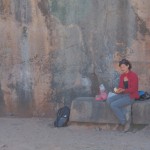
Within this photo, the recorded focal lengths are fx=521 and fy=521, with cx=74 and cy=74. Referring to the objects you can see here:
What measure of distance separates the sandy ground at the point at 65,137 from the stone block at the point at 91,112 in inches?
6.1

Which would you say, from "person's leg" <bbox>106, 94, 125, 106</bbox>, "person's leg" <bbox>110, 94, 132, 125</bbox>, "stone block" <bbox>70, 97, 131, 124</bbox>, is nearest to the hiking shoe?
"person's leg" <bbox>110, 94, 132, 125</bbox>

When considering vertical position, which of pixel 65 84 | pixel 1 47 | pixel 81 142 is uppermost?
pixel 1 47

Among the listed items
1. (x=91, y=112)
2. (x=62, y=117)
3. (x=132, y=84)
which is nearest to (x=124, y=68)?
(x=132, y=84)

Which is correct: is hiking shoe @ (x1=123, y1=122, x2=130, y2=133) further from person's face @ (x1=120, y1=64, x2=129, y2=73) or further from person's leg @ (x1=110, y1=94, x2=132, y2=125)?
person's face @ (x1=120, y1=64, x2=129, y2=73)

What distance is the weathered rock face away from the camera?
29.6ft

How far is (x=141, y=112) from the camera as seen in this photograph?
827 centimetres

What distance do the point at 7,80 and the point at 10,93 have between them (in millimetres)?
243

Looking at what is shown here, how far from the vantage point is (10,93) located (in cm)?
948

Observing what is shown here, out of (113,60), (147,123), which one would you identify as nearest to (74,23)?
(113,60)

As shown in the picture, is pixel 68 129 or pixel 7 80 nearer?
pixel 68 129

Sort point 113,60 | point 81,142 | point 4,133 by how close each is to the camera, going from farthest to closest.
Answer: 1. point 113,60
2. point 4,133
3. point 81,142

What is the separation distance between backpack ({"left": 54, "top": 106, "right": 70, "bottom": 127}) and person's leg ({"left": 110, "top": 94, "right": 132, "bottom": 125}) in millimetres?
853

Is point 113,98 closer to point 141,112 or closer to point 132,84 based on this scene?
point 132,84

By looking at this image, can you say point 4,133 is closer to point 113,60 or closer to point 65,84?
point 65,84
